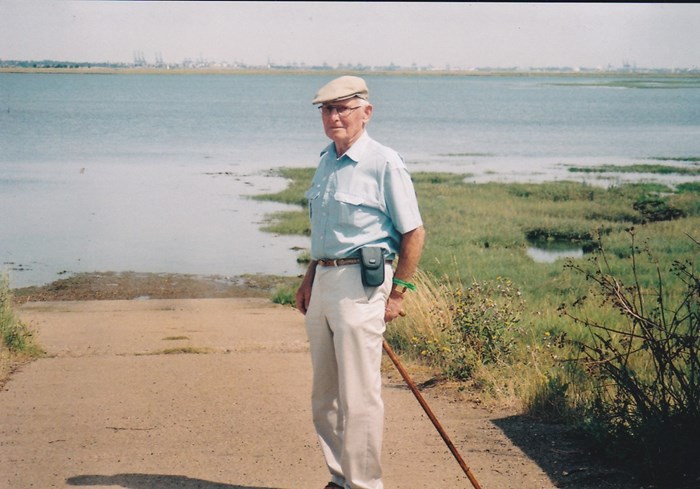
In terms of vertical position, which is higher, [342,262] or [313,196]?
[313,196]

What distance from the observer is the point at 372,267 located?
4.52m

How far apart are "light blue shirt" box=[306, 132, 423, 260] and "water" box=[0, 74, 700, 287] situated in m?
14.3

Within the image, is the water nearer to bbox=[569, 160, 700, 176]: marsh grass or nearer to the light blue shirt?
bbox=[569, 160, 700, 176]: marsh grass

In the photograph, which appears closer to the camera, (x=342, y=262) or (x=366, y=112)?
(x=342, y=262)

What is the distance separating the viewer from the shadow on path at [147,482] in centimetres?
495

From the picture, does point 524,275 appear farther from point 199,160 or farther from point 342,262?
point 199,160

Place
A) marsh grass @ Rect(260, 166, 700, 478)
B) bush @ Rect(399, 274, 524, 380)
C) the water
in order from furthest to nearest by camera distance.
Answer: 1. the water
2. bush @ Rect(399, 274, 524, 380)
3. marsh grass @ Rect(260, 166, 700, 478)

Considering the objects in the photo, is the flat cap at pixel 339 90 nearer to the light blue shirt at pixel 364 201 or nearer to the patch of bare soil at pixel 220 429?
the light blue shirt at pixel 364 201

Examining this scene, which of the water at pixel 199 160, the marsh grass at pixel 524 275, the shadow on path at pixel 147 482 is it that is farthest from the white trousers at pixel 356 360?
the water at pixel 199 160

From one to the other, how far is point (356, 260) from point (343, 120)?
66 cm

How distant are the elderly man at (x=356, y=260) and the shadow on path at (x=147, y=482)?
2.24 ft

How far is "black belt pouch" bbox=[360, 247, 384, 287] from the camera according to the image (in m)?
4.52

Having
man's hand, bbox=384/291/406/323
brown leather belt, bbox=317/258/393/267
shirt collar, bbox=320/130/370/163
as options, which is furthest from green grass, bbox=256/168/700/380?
shirt collar, bbox=320/130/370/163

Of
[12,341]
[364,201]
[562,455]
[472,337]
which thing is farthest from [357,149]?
[12,341]
